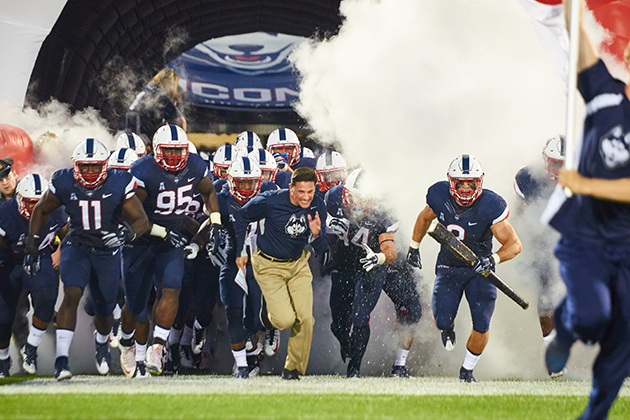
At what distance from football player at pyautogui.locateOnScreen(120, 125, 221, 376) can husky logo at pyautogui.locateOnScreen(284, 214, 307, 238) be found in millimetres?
650

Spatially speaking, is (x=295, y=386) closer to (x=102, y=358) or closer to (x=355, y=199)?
(x=355, y=199)

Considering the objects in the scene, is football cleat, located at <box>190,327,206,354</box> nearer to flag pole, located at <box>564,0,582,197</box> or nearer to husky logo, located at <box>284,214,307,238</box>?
husky logo, located at <box>284,214,307,238</box>

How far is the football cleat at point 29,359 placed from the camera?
234 inches

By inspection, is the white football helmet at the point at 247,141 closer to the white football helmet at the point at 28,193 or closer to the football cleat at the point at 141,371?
the white football helmet at the point at 28,193

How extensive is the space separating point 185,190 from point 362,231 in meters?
1.53

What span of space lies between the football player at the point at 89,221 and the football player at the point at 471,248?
243 centimetres

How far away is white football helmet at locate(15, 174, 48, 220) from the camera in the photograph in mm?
6102

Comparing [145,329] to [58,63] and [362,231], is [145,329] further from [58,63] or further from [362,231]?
[58,63]

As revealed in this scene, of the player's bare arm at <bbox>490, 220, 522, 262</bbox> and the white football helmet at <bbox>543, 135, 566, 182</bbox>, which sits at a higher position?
the white football helmet at <bbox>543, 135, 566, 182</bbox>

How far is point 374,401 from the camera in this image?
4.27 meters

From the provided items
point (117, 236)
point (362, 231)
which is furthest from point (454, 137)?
point (117, 236)

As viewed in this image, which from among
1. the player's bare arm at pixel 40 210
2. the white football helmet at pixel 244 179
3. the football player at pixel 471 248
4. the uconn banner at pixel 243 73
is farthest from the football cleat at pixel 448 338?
the uconn banner at pixel 243 73

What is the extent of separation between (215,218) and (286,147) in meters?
2.08

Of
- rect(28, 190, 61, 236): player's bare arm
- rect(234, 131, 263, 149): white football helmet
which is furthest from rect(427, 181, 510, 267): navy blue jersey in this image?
rect(28, 190, 61, 236): player's bare arm
